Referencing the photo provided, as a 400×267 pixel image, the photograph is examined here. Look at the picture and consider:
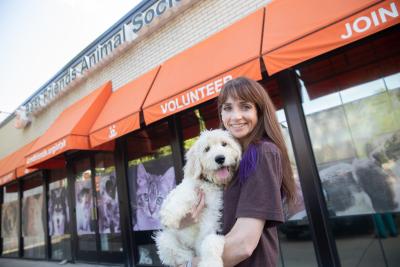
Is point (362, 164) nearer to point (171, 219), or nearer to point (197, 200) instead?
point (197, 200)

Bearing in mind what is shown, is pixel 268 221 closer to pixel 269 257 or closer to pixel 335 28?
pixel 269 257

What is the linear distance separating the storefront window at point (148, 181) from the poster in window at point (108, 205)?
27.1 inches

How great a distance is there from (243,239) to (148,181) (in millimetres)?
4870

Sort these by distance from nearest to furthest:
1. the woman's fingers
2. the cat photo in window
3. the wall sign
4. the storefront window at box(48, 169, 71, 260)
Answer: the woman's fingers
the cat photo in window
the wall sign
the storefront window at box(48, 169, 71, 260)

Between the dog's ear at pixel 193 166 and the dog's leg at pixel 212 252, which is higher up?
the dog's ear at pixel 193 166

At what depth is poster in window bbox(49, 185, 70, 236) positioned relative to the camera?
28.1 feet

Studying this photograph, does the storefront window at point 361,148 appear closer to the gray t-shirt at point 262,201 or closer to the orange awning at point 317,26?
the orange awning at point 317,26

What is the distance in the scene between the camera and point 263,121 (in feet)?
5.32

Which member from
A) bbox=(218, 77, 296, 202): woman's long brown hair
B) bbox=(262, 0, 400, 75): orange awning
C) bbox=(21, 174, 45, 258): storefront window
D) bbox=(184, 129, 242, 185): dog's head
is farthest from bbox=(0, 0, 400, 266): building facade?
bbox=(21, 174, 45, 258): storefront window

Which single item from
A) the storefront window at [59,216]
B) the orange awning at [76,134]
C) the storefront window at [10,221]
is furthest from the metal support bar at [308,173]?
the storefront window at [10,221]

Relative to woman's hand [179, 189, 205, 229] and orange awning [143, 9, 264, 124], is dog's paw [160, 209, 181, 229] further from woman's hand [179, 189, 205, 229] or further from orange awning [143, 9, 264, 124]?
orange awning [143, 9, 264, 124]

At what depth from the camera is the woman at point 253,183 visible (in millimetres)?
1287

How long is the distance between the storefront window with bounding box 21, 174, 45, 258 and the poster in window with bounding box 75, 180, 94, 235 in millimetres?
2501

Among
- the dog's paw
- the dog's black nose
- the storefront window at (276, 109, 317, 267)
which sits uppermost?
the dog's black nose
